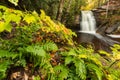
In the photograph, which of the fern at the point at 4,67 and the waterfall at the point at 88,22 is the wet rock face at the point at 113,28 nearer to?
the waterfall at the point at 88,22

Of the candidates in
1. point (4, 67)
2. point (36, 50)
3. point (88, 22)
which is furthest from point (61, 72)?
point (88, 22)

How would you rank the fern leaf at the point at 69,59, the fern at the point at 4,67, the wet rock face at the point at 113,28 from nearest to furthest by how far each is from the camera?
the fern at the point at 4,67, the fern leaf at the point at 69,59, the wet rock face at the point at 113,28

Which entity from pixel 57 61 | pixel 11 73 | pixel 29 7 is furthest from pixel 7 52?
pixel 29 7

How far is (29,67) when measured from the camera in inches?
116

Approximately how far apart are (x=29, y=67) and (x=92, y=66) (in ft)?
2.92

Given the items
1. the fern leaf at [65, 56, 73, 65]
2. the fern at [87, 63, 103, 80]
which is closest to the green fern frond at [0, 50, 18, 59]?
the fern leaf at [65, 56, 73, 65]

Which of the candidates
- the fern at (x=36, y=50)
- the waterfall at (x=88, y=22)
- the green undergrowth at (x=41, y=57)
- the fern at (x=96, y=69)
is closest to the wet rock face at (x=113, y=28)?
the waterfall at (x=88, y=22)

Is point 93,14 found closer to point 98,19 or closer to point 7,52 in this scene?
point 98,19

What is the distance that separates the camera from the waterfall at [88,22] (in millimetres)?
23362

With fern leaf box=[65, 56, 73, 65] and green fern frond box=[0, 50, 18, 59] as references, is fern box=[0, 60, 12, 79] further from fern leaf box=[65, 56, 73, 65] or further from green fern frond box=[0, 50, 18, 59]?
fern leaf box=[65, 56, 73, 65]

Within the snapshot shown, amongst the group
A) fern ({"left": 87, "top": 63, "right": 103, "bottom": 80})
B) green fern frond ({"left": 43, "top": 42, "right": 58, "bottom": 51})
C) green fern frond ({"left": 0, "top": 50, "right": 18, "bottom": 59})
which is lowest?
fern ({"left": 87, "top": 63, "right": 103, "bottom": 80})

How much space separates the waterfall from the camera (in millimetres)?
23362

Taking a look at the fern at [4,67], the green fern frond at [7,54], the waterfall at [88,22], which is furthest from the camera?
the waterfall at [88,22]

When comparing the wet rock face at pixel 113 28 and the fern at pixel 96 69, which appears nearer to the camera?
the fern at pixel 96 69
